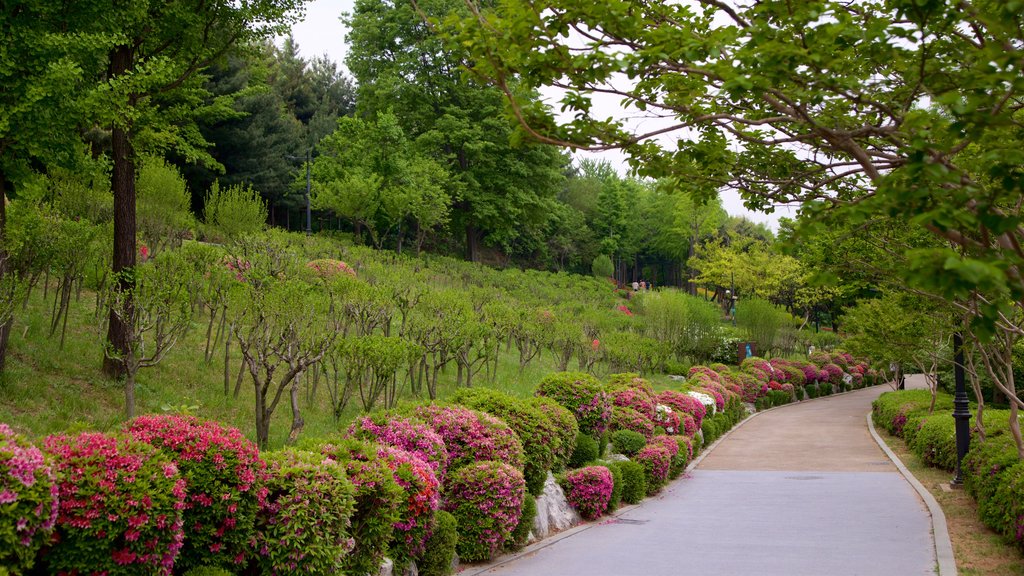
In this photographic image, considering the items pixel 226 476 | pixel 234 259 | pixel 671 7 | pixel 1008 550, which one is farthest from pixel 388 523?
pixel 234 259

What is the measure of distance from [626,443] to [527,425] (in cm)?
482

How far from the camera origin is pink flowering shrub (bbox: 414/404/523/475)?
8914 millimetres

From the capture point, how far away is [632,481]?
42.1ft

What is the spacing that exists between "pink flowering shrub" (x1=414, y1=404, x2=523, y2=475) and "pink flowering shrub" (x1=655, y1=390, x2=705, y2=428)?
977 cm

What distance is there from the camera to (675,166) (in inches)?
227

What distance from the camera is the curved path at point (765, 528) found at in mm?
8188

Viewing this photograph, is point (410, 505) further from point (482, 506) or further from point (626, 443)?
point (626, 443)

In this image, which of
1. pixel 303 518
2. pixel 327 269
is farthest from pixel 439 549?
pixel 327 269

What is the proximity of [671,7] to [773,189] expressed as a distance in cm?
184

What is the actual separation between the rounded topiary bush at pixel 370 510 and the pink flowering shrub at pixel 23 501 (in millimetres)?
2557

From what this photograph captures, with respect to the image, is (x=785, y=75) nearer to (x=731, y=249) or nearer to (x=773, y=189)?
(x=773, y=189)

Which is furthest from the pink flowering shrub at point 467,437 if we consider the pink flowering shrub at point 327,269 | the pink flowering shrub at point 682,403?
the pink flowering shrub at point 327,269

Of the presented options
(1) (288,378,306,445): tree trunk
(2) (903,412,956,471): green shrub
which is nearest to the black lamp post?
(2) (903,412,956,471): green shrub

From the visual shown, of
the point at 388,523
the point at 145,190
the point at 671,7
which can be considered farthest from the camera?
the point at 145,190
